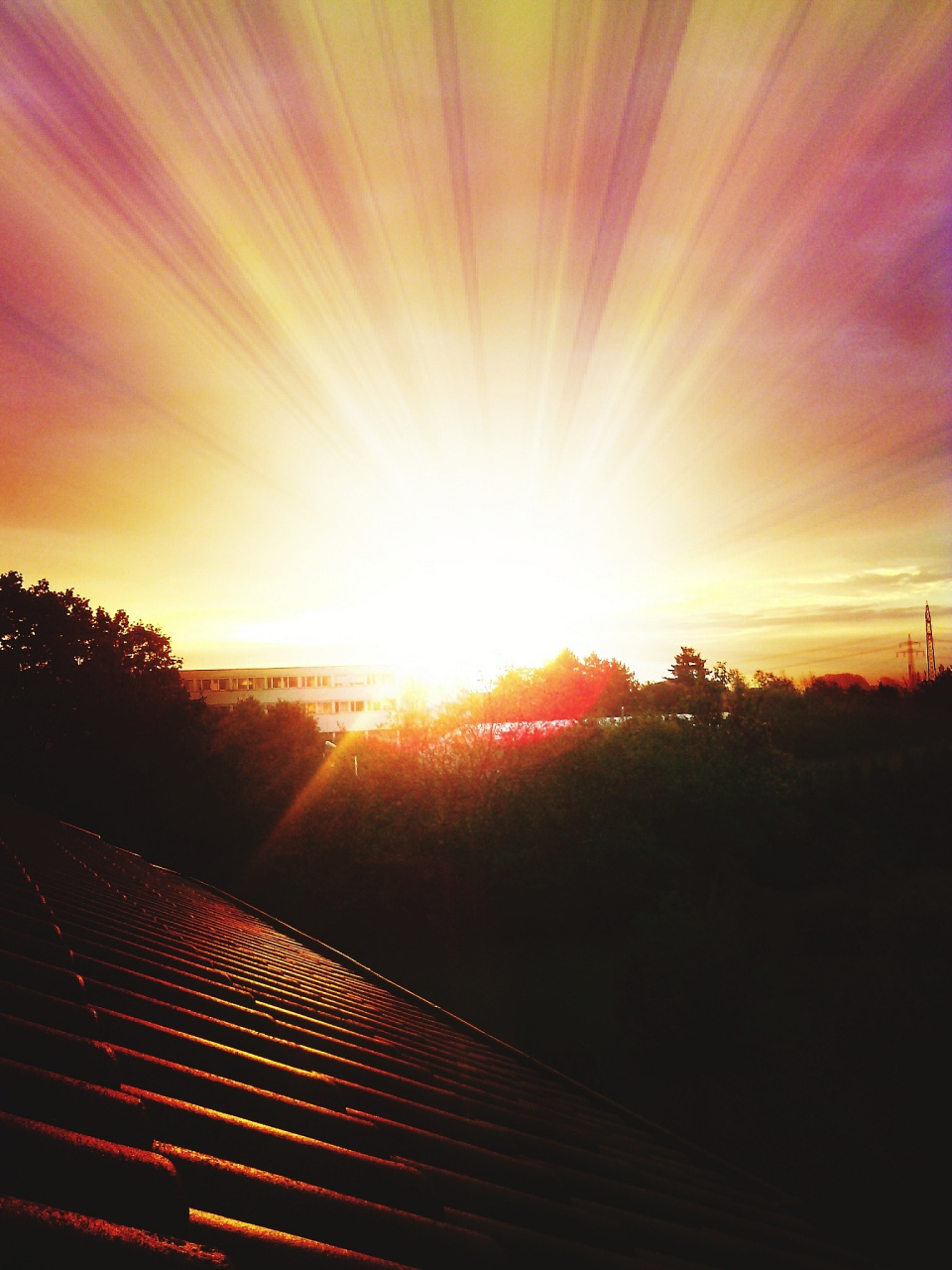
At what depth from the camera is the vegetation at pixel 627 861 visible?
14.0 meters

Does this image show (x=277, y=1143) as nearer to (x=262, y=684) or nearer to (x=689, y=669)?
(x=689, y=669)

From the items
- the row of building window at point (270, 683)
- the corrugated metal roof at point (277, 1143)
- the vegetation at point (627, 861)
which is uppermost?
the row of building window at point (270, 683)

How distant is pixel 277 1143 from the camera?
2094mm

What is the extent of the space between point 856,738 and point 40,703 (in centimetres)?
4407

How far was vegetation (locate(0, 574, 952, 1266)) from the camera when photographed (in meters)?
14.0

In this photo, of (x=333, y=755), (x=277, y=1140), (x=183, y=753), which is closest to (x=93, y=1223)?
(x=277, y=1140)

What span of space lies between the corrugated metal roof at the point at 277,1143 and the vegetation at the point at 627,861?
9.52m

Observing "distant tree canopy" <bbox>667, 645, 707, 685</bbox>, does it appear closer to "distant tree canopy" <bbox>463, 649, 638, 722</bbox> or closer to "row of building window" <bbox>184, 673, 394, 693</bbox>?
"distant tree canopy" <bbox>463, 649, 638, 722</bbox>

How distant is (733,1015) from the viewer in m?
16.0

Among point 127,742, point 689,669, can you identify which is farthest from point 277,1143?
point 689,669

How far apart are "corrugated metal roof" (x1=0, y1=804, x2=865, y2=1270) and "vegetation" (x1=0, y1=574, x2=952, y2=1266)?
31.2 ft

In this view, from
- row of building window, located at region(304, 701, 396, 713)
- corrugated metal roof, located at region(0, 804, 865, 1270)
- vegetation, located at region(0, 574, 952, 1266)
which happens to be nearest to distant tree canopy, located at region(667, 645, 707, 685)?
vegetation, located at region(0, 574, 952, 1266)

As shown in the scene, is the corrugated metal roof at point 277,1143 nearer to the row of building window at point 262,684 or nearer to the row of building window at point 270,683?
the row of building window at point 270,683

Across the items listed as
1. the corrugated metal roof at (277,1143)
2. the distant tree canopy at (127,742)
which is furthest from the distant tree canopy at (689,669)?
the corrugated metal roof at (277,1143)
